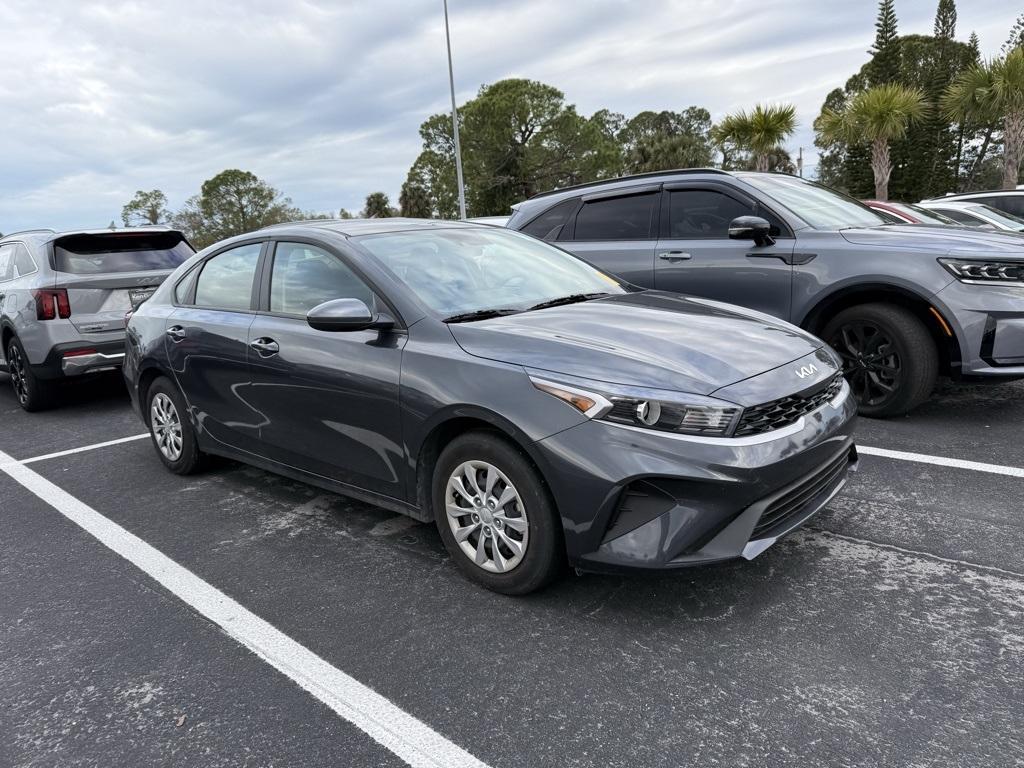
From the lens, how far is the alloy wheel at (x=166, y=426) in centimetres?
473

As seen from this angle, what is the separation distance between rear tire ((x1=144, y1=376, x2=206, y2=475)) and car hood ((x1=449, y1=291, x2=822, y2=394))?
2.38 meters

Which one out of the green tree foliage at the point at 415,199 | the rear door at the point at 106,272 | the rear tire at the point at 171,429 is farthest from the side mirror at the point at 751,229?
the green tree foliage at the point at 415,199

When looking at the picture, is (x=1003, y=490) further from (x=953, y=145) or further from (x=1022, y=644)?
(x=953, y=145)

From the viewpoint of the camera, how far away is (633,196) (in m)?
6.21

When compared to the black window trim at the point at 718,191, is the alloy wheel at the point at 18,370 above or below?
below

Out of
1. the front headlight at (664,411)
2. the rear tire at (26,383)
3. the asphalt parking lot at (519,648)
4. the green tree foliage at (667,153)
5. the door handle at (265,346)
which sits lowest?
the asphalt parking lot at (519,648)

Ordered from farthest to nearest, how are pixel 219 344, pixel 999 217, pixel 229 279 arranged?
1. pixel 999 217
2. pixel 229 279
3. pixel 219 344

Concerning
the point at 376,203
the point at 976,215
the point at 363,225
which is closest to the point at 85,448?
the point at 363,225

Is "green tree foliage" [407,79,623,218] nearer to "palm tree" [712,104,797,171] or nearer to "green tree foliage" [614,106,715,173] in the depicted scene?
"green tree foliage" [614,106,715,173]

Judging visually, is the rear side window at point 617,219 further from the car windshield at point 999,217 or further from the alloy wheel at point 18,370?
the car windshield at point 999,217

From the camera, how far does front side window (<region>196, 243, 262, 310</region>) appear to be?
4109 mm

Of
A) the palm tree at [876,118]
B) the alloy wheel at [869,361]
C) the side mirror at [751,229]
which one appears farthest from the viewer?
the palm tree at [876,118]

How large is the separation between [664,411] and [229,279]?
2851 millimetres

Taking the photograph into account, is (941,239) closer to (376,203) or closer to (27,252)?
(27,252)
